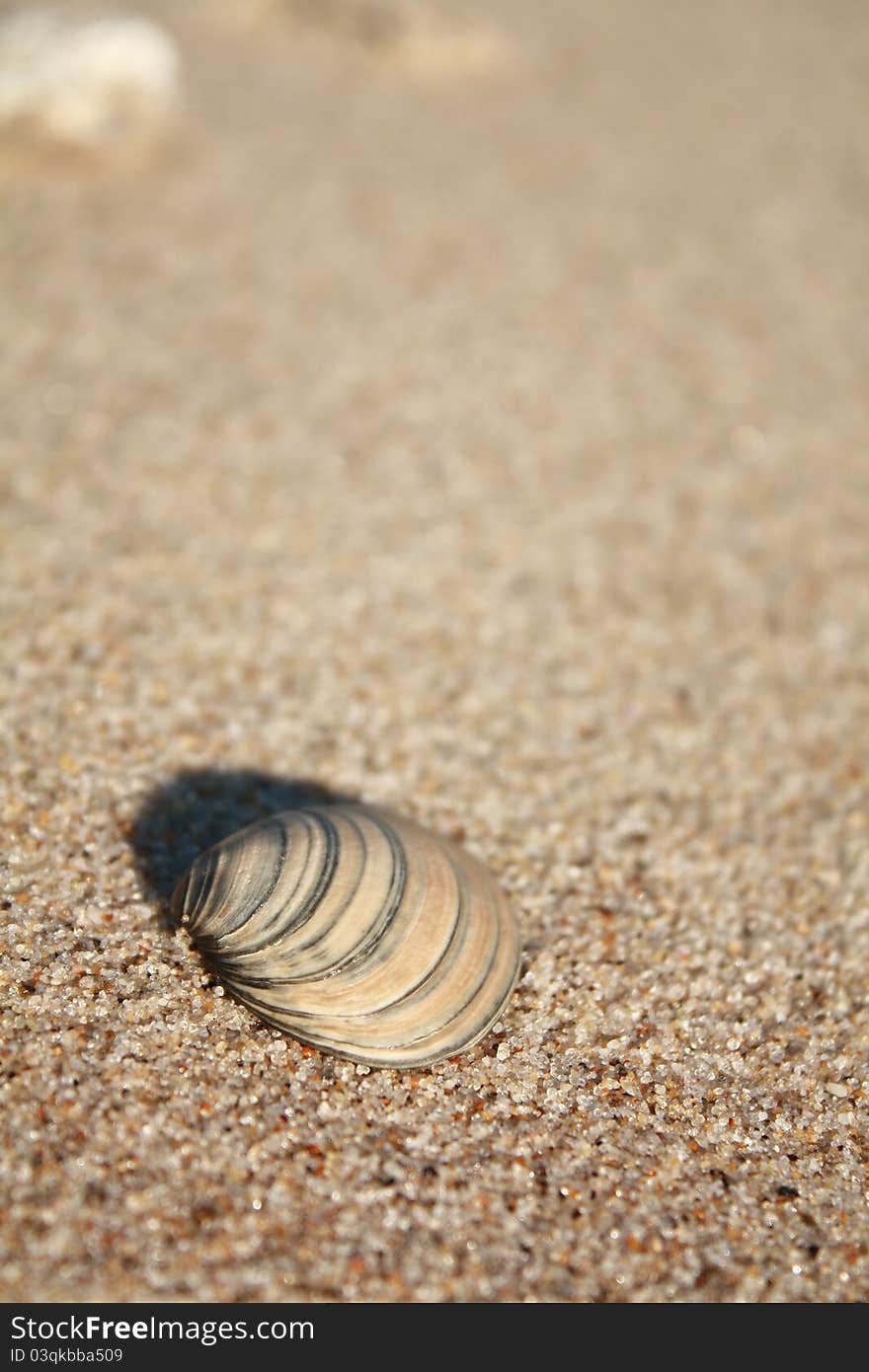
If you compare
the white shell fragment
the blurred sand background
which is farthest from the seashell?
the white shell fragment

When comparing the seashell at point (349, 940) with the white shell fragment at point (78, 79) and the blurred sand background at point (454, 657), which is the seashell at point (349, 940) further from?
the white shell fragment at point (78, 79)

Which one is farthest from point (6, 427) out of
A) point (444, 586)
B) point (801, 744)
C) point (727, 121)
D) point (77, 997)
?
point (727, 121)

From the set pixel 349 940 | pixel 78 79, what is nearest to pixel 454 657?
pixel 349 940

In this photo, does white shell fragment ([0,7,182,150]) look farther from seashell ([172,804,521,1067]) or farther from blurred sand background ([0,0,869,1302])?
seashell ([172,804,521,1067])

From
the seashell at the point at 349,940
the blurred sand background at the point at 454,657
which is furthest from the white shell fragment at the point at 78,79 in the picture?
the seashell at the point at 349,940

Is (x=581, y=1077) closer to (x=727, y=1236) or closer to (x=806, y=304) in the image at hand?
(x=727, y=1236)
